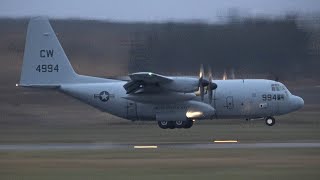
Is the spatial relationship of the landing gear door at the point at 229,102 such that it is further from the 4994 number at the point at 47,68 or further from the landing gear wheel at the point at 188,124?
the 4994 number at the point at 47,68

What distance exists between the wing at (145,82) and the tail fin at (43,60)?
3741mm

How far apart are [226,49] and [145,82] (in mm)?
9777

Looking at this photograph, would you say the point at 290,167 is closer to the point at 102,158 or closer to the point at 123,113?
the point at 102,158

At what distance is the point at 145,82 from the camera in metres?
34.3

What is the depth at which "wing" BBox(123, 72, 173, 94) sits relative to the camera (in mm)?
33594

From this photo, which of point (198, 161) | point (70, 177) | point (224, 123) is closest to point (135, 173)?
point (70, 177)

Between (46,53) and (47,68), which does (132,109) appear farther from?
(46,53)

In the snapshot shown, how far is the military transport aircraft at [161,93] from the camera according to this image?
34719mm

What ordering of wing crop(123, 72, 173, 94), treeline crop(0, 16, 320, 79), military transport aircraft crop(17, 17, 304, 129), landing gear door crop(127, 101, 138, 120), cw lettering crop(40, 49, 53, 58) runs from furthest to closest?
treeline crop(0, 16, 320, 79)
cw lettering crop(40, 49, 53, 58)
landing gear door crop(127, 101, 138, 120)
military transport aircraft crop(17, 17, 304, 129)
wing crop(123, 72, 173, 94)

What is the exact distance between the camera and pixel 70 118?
141 feet

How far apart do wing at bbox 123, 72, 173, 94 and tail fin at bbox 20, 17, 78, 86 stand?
374cm

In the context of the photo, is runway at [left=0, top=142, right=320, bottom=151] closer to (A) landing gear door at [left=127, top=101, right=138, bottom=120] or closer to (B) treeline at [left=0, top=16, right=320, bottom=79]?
(A) landing gear door at [left=127, top=101, right=138, bottom=120]

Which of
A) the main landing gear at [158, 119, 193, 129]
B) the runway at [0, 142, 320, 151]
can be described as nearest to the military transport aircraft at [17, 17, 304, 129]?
the main landing gear at [158, 119, 193, 129]

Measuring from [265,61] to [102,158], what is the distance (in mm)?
22288
